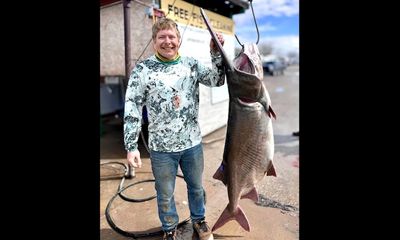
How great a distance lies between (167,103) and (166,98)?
0.14 feet

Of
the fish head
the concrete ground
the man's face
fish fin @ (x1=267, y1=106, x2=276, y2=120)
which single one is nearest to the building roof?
the concrete ground

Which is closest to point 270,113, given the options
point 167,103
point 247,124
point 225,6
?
point 247,124

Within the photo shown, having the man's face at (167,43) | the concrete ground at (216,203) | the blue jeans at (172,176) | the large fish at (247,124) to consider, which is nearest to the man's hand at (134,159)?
the blue jeans at (172,176)

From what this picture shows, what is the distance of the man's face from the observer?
2.55 metres

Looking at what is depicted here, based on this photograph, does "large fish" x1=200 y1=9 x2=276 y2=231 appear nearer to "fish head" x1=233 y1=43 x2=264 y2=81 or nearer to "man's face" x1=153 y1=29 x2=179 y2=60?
"fish head" x1=233 y1=43 x2=264 y2=81

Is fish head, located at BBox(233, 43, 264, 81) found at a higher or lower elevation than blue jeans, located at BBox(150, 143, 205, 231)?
higher

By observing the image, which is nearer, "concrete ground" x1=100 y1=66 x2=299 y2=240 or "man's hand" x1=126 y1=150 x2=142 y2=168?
"man's hand" x1=126 y1=150 x2=142 y2=168

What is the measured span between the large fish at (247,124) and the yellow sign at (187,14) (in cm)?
284

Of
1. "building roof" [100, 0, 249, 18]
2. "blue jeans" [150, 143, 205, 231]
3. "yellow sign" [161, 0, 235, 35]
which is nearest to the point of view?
"blue jeans" [150, 143, 205, 231]

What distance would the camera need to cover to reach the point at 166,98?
2.63 metres

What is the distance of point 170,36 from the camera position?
8.43 feet
